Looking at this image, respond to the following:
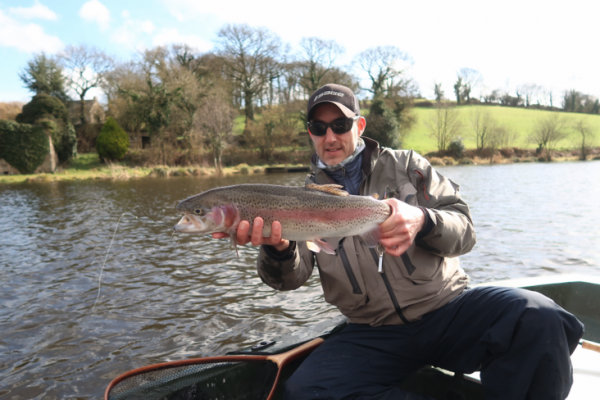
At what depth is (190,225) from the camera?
2838 mm

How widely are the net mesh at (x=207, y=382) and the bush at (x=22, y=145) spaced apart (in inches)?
1547

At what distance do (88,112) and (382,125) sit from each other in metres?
37.4

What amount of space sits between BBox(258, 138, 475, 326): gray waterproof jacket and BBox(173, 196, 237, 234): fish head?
0.53 meters

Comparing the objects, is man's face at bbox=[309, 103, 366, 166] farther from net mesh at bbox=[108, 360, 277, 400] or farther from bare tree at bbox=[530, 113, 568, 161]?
bare tree at bbox=[530, 113, 568, 161]

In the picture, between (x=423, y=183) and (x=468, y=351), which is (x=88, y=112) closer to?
(x=423, y=183)

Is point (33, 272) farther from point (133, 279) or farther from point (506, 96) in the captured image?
point (506, 96)

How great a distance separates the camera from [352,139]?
362 cm

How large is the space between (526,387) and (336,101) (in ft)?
8.47

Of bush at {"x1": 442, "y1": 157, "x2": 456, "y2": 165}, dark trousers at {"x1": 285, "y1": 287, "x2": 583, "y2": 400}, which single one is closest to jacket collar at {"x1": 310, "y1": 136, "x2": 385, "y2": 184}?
dark trousers at {"x1": 285, "y1": 287, "x2": 583, "y2": 400}

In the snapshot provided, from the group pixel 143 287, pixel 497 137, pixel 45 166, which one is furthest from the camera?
pixel 497 137

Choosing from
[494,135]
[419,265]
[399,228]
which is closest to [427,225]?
[399,228]

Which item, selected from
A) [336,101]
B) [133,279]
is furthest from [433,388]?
[133,279]

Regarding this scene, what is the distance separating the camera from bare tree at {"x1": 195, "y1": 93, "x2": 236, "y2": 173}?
40.5m

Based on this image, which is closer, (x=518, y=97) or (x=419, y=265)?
(x=419, y=265)
